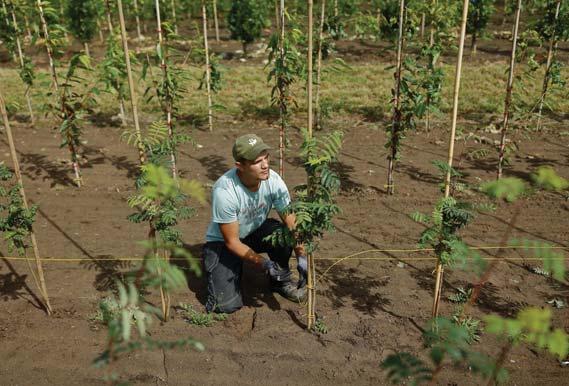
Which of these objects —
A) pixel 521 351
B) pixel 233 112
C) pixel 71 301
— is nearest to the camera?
pixel 521 351

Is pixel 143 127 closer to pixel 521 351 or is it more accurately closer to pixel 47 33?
pixel 47 33

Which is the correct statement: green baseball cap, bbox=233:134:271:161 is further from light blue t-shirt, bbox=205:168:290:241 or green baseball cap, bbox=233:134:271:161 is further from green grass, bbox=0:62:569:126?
green grass, bbox=0:62:569:126

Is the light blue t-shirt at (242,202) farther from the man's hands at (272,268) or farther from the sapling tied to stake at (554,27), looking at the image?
the sapling tied to stake at (554,27)

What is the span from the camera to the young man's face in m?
3.31

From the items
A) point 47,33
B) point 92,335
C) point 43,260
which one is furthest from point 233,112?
point 92,335

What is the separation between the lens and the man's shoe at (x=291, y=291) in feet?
12.5

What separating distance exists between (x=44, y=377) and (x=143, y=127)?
564cm

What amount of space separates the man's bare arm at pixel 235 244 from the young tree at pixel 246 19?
36.7ft

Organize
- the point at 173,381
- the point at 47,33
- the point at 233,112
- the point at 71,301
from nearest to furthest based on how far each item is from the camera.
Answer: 1. the point at 173,381
2. the point at 71,301
3. the point at 47,33
4. the point at 233,112

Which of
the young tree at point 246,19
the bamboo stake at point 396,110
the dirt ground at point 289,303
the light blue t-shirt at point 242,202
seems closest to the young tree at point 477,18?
the young tree at point 246,19

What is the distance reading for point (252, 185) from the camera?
354cm

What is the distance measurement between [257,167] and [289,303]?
1.17m

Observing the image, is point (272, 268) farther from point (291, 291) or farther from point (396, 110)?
point (396, 110)

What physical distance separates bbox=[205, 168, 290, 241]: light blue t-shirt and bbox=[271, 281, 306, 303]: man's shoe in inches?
19.3
